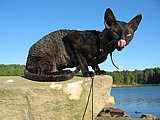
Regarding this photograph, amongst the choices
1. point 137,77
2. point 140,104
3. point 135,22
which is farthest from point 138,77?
point 135,22

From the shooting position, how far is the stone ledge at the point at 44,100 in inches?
132

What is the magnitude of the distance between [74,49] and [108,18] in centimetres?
102

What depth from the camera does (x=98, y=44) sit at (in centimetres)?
382

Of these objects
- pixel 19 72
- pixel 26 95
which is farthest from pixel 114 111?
pixel 26 95

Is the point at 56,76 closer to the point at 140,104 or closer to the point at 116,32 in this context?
the point at 116,32

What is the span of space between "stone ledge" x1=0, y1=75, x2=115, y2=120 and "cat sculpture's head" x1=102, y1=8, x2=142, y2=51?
0.96 metres

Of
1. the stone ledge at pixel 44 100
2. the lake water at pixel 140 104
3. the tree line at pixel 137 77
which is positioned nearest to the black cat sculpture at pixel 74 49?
the stone ledge at pixel 44 100

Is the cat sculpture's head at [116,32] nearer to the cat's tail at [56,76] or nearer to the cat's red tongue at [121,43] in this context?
the cat's red tongue at [121,43]

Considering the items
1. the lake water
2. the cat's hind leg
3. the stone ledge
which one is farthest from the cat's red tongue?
the lake water

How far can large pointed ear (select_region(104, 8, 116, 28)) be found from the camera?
3498 mm

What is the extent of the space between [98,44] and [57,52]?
97cm

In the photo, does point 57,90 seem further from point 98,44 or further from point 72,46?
point 98,44

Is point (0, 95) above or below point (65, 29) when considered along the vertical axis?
below

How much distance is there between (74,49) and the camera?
154 inches
